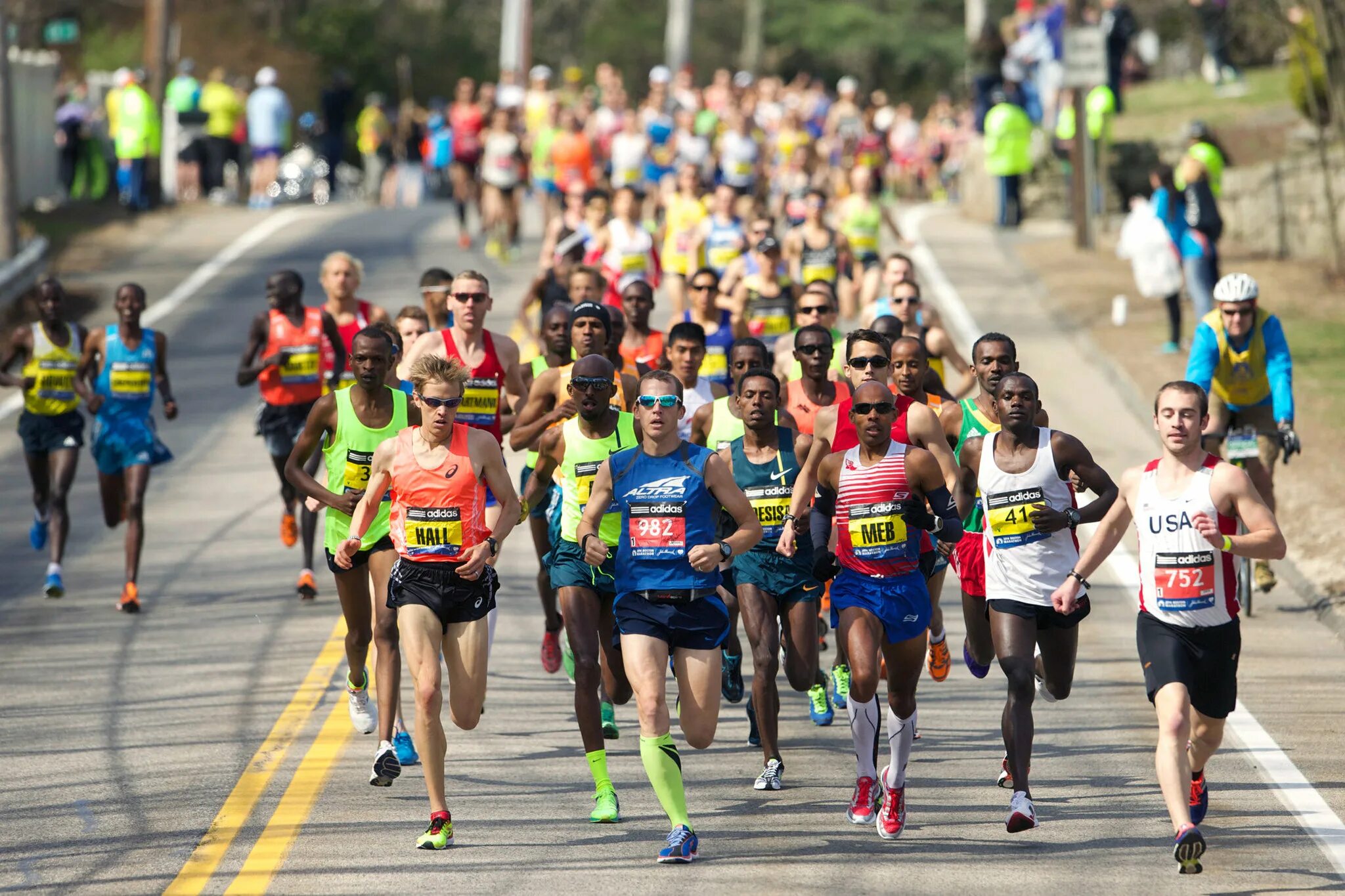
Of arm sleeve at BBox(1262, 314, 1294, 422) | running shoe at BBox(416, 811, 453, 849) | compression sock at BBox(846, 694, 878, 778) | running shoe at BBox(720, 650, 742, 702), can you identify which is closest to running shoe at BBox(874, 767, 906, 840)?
compression sock at BBox(846, 694, 878, 778)

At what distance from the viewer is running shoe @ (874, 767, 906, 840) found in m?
9.25

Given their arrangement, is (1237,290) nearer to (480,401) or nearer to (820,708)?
(820,708)

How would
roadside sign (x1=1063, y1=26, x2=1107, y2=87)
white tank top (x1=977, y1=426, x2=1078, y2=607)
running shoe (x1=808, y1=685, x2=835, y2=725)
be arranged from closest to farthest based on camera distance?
white tank top (x1=977, y1=426, x2=1078, y2=607), running shoe (x1=808, y1=685, x2=835, y2=725), roadside sign (x1=1063, y1=26, x2=1107, y2=87)

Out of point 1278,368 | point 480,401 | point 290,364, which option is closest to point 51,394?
point 290,364

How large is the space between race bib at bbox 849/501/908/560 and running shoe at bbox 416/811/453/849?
7.13 ft

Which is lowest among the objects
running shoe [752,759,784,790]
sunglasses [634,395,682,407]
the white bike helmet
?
running shoe [752,759,784,790]

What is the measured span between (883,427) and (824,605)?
3.09 meters

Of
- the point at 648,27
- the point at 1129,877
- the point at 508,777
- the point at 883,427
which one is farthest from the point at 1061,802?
the point at 648,27

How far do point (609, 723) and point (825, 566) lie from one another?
2.05 meters

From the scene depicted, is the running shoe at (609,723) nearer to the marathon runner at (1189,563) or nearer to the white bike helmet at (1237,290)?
the marathon runner at (1189,563)

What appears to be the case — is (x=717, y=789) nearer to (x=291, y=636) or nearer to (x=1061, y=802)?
(x=1061, y=802)

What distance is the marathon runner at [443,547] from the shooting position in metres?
9.20

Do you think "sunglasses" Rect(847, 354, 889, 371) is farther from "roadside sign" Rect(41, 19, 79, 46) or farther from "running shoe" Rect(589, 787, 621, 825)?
"roadside sign" Rect(41, 19, 79, 46)

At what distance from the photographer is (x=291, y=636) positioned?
43.7 feet
